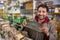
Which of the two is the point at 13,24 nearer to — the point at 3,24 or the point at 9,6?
the point at 3,24

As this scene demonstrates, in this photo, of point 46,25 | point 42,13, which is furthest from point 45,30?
point 42,13

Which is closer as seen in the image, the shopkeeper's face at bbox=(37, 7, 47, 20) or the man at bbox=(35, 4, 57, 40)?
the man at bbox=(35, 4, 57, 40)

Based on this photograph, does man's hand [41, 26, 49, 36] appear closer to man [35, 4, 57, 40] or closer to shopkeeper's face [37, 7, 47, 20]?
man [35, 4, 57, 40]

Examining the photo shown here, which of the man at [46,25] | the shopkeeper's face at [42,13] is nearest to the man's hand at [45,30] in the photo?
the man at [46,25]

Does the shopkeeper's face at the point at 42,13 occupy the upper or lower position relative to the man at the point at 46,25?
upper

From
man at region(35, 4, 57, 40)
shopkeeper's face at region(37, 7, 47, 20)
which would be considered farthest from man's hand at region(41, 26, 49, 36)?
shopkeeper's face at region(37, 7, 47, 20)

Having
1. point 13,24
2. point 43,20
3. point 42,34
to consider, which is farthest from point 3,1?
point 42,34

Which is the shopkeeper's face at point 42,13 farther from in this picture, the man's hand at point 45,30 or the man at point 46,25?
the man's hand at point 45,30

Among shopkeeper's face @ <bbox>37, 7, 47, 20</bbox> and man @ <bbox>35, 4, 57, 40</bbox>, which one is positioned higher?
shopkeeper's face @ <bbox>37, 7, 47, 20</bbox>

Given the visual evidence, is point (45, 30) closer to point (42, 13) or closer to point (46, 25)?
point (46, 25)

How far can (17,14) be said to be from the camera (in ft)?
5.65

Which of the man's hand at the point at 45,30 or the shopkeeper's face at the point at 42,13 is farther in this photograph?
the shopkeeper's face at the point at 42,13

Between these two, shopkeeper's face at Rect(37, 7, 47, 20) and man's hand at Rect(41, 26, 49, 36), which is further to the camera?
shopkeeper's face at Rect(37, 7, 47, 20)

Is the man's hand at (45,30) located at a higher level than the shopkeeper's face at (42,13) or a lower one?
lower
